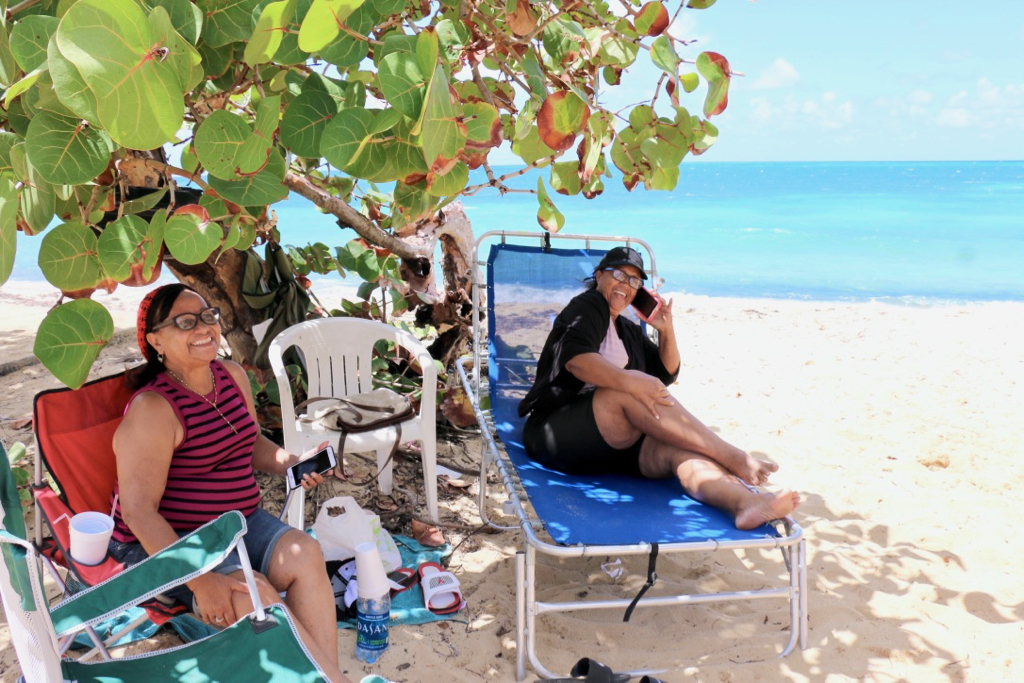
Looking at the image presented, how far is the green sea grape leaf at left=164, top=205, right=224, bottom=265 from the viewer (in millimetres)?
1757

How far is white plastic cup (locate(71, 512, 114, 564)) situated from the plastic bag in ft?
3.22

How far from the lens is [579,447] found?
10.4 feet

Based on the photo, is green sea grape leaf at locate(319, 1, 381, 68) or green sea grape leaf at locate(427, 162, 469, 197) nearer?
green sea grape leaf at locate(319, 1, 381, 68)

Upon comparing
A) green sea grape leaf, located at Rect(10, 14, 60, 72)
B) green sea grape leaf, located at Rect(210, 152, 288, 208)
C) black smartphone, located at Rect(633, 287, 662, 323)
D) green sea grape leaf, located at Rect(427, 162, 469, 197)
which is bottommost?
black smartphone, located at Rect(633, 287, 662, 323)

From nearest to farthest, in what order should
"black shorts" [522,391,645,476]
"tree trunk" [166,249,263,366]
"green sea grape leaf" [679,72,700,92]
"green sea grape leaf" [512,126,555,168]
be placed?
1. "green sea grape leaf" [512,126,555,168]
2. "green sea grape leaf" [679,72,700,92]
3. "black shorts" [522,391,645,476]
4. "tree trunk" [166,249,263,366]

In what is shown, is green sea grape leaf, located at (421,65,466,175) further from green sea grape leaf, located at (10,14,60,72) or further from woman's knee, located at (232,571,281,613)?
woman's knee, located at (232,571,281,613)

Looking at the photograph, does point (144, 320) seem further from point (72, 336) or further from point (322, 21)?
point (322, 21)

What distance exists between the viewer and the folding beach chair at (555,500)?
2539 mm

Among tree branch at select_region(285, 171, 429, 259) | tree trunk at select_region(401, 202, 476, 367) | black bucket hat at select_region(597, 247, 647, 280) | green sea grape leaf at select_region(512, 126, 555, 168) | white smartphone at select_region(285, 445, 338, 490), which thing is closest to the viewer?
green sea grape leaf at select_region(512, 126, 555, 168)

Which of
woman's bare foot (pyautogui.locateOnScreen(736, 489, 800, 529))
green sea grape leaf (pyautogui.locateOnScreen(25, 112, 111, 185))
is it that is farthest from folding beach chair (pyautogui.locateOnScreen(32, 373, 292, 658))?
woman's bare foot (pyautogui.locateOnScreen(736, 489, 800, 529))

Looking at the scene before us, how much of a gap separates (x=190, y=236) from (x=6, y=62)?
452 mm

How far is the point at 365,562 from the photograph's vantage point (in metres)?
2.65

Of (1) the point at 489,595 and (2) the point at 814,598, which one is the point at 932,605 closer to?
(2) the point at 814,598

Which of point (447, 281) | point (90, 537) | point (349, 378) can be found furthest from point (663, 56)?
point (447, 281)
